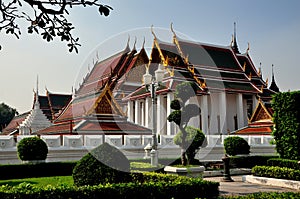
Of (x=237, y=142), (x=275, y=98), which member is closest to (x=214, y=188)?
(x=275, y=98)

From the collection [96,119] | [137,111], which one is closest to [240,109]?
[137,111]

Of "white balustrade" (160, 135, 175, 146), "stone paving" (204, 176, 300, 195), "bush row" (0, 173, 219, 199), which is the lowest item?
"stone paving" (204, 176, 300, 195)

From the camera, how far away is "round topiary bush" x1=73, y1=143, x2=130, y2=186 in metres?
8.09

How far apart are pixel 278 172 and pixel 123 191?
20.4ft

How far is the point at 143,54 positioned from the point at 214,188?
27990mm

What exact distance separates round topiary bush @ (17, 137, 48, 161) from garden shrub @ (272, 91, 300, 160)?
8875mm

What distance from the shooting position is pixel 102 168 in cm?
814

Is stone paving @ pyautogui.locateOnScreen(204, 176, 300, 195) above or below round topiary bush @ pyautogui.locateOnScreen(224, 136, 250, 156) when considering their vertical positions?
below

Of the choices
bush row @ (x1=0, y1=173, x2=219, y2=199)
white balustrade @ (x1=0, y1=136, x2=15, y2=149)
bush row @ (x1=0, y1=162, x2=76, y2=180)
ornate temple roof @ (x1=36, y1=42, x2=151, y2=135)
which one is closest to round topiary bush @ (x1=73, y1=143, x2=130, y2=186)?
bush row @ (x1=0, y1=173, x2=219, y2=199)

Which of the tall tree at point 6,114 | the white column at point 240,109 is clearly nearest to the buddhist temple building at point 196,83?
the white column at point 240,109

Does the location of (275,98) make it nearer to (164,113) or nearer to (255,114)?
(255,114)

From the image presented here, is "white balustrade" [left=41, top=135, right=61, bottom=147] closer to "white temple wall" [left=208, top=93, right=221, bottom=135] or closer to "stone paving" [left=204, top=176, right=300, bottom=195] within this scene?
"stone paving" [left=204, top=176, right=300, bottom=195]

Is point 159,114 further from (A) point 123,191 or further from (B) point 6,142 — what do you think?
(A) point 123,191

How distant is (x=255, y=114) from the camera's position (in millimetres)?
27344
